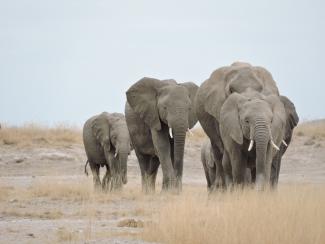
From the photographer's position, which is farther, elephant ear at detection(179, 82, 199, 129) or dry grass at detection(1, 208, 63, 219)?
elephant ear at detection(179, 82, 199, 129)

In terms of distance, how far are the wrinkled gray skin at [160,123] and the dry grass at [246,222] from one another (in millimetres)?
5959

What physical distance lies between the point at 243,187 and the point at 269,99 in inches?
64.9

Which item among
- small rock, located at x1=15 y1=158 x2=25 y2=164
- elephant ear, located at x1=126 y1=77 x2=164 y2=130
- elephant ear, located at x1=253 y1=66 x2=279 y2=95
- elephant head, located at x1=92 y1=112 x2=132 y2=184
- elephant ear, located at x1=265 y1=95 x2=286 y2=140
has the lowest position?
small rock, located at x1=15 y1=158 x2=25 y2=164

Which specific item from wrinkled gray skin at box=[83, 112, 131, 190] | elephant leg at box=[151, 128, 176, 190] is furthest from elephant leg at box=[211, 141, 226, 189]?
wrinkled gray skin at box=[83, 112, 131, 190]

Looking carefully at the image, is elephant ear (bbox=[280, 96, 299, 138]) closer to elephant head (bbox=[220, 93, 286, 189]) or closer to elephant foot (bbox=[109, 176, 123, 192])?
elephant head (bbox=[220, 93, 286, 189])

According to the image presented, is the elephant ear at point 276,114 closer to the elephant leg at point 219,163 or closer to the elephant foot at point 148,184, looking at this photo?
the elephant leg at point 219,163

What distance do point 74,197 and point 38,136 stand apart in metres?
15.5

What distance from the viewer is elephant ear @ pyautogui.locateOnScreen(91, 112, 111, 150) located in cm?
2338

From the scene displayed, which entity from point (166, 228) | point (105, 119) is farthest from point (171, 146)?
point (166, 228)

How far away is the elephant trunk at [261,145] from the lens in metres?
15.3

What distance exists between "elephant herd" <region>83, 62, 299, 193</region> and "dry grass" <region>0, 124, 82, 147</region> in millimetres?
8769

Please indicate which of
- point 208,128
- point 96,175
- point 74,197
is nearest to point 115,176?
point 96,175

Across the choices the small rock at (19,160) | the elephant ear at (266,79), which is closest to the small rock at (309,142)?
the small rock at (19,160)

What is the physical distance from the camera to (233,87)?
56.0 feet
